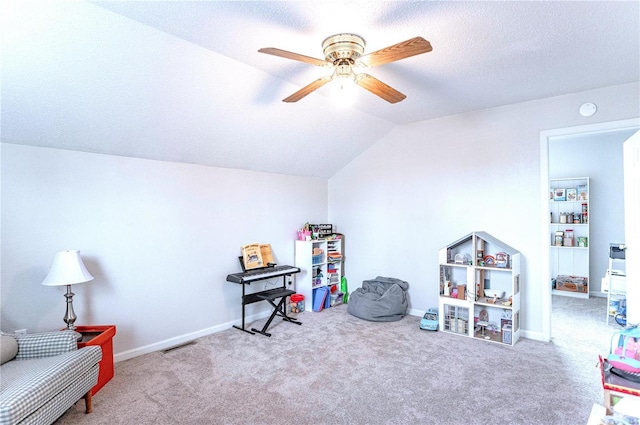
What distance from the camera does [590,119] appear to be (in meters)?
3.23

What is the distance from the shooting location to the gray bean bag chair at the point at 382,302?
13.3ft

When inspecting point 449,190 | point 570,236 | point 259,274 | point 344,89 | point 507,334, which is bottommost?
point 507,334

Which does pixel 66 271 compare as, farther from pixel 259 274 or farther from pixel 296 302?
pixel 296 302

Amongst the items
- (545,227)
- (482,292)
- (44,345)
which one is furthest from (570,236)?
(44,345)

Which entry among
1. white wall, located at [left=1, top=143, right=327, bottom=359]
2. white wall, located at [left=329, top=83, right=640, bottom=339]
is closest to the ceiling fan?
white wall, located at [left=1, top=143, right=327, bottom=359]

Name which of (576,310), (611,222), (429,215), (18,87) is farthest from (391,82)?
(611,222)

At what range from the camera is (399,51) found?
1.82m

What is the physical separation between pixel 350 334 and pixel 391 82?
2.66m

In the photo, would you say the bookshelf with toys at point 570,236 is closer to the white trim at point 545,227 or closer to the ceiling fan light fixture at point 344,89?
the white trim at point 545,227

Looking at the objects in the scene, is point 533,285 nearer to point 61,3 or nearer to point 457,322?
point 457,322

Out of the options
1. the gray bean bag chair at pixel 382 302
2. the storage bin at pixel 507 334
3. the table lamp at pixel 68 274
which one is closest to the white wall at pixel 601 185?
the storage bin at pixel 507 334

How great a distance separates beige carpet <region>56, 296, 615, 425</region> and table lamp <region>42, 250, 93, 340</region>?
65cm

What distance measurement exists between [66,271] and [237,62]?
6.81 feet

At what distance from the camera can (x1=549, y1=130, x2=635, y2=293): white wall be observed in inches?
197
